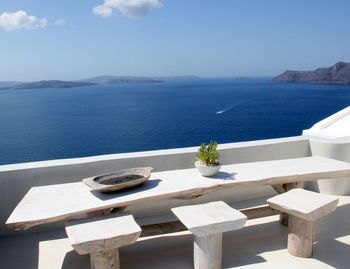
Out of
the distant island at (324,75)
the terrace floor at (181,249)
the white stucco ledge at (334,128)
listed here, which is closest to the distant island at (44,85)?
the distant island at (324,75)

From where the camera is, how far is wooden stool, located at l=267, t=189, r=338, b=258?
7.37 feet

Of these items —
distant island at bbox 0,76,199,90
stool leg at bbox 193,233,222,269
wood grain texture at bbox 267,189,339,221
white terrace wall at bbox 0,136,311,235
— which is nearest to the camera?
stool leg at bbox 193,233,222,269

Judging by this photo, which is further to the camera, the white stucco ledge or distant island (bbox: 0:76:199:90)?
distant island (bbox: 0:76:199:90)

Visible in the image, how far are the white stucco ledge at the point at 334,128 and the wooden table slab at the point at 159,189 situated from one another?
927mm

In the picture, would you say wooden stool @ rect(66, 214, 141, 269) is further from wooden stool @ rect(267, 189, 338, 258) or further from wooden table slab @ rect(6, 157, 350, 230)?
wooden stool @ rect(267, 189, 338, 258)

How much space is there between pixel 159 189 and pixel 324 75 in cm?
9474

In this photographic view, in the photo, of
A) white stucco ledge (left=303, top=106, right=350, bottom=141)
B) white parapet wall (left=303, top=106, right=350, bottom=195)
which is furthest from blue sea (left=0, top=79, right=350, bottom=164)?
white parapet wall (left=303, top=106, right=350, bottom=195)

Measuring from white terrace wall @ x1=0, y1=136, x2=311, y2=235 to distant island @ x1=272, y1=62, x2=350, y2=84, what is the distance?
3209 inches

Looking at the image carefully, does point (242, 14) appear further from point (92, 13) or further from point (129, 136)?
point (129, 136)

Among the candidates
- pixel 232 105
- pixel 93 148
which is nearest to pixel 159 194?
pixel 93 148

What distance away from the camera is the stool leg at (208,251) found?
2096 millimetres

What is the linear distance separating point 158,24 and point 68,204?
8687cm

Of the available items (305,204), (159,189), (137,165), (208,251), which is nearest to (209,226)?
(208,251)

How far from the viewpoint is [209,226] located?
1968 millimetres
